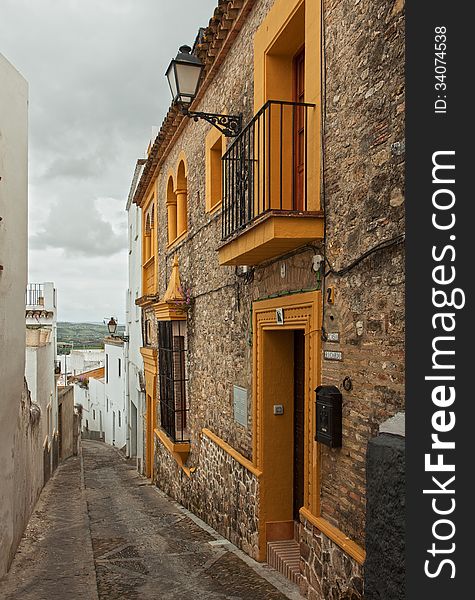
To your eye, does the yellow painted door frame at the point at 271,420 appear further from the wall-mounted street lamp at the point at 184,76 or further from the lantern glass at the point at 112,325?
the lantern glass at the point at 112,325

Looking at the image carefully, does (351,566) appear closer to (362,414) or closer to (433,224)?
(362,414)

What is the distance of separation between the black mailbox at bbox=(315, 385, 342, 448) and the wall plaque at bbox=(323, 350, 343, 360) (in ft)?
0.75

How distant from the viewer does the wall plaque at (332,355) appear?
15.9 feet

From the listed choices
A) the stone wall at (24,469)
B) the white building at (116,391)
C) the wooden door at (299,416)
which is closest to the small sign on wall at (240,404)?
the wooden door at (299,416)

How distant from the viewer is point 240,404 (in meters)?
7.65

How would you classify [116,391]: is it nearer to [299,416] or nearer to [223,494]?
[223,494]

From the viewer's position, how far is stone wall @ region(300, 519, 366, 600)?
14.6ft

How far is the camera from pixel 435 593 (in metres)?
3.11

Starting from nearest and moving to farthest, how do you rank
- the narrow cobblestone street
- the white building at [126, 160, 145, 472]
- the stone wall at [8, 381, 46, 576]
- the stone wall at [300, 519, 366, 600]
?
the stone wall at [300, 519, 366, 600] < the narrow cobblestone street < the stone wall at [8, 381, 46, 576] < the white building at [126, 160, 145, 472]

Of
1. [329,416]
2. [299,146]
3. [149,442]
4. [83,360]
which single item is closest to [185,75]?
[299,146]

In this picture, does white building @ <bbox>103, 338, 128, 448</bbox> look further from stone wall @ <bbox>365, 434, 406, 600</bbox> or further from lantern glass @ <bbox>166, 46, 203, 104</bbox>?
stone wall @ <bbox>365, 434, 406, 600</bbox>

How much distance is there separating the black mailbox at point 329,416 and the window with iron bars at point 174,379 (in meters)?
6.09

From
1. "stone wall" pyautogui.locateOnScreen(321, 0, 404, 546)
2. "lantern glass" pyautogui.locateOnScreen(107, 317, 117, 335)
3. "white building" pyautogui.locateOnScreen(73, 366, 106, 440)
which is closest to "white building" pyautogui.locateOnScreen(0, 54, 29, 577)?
"stone wall" pyautogui.locateOnScreen(321, 0, 404, 546)

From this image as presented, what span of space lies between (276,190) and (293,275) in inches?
35.4
